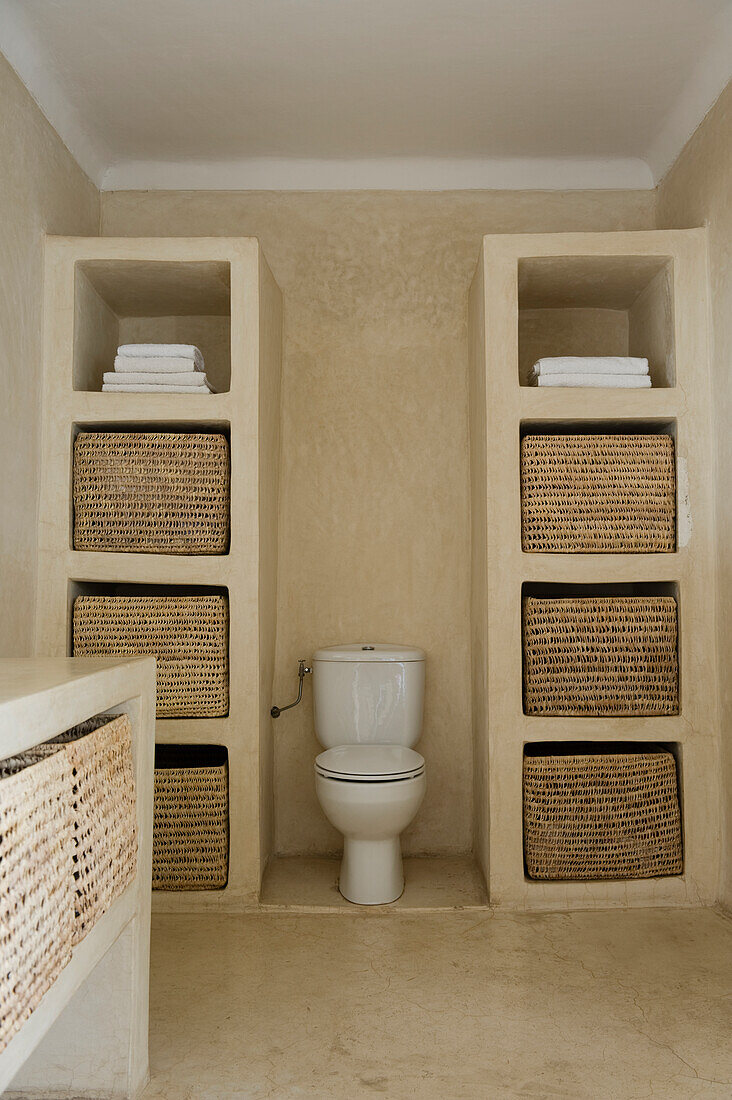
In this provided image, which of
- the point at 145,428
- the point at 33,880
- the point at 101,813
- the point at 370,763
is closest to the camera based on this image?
the point at 33,880

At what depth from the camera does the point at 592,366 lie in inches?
103

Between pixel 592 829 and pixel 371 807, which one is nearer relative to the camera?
pixel 371 807

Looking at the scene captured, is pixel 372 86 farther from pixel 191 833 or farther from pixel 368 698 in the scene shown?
pixel 191 833

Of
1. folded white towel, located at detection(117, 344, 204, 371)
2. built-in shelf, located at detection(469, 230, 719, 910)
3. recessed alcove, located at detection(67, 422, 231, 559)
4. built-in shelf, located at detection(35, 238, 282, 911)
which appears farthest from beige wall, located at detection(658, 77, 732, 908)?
folded white towel, located at detection(117, 344, 204, 371)

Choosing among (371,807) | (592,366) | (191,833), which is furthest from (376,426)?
(191,833)

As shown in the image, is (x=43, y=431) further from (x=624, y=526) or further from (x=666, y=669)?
(x=666, y=669)

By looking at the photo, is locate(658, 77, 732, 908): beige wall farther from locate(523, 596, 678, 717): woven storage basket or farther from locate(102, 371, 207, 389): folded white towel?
locate(102, 371, 207, 389): folded white towel

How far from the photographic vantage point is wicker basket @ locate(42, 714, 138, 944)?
1.29 m

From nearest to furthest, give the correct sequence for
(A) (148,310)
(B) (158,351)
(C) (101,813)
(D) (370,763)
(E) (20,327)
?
(C) (101,813) → (E) (20,327) → (D) (370,763) → (B) (158,351) → (A) (148,310)

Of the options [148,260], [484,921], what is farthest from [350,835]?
[148,260]

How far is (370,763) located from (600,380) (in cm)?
140

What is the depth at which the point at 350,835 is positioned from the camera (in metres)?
2.56

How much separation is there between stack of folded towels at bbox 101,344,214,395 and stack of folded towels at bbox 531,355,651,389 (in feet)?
3.62

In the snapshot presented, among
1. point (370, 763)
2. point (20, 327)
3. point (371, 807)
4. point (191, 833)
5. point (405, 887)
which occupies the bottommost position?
point (405, 887)
